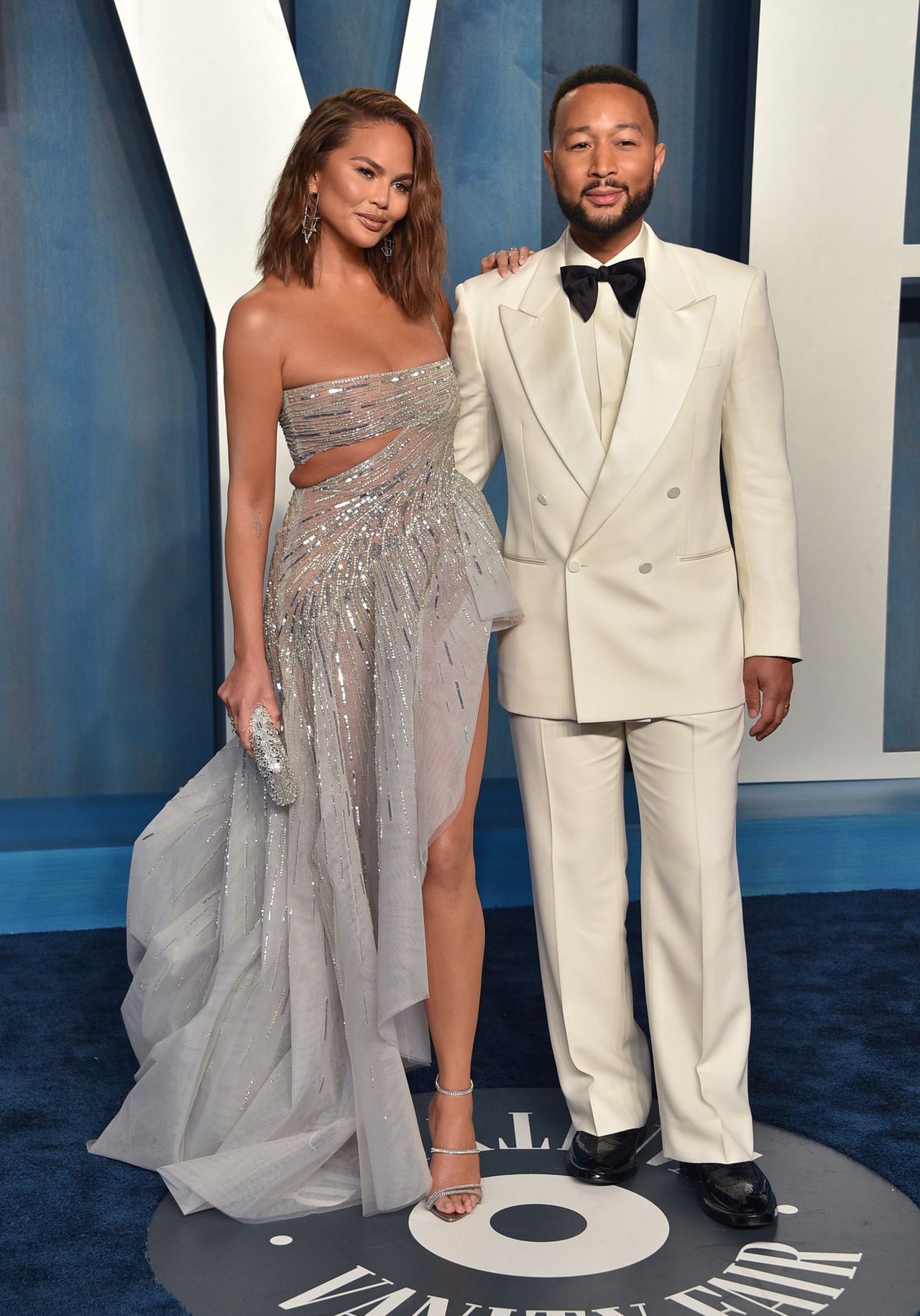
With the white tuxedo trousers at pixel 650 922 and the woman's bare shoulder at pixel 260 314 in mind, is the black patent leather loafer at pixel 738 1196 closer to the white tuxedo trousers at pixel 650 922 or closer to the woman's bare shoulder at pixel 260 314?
the white tuxedo trousers at pixel 650 922

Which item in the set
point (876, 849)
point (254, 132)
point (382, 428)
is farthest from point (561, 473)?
point (876, 849)

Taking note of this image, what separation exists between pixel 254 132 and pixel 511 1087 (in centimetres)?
265

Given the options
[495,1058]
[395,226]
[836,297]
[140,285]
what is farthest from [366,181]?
[836,297]

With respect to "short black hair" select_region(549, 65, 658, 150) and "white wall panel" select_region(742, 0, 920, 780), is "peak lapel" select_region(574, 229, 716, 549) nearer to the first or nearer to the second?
"short black hair" select_region(549, 65, 658, 150)

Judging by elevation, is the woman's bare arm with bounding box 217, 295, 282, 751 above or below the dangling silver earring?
below

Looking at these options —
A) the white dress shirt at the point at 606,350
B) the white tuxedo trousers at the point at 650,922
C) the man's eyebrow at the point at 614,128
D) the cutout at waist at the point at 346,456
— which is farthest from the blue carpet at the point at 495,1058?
the man's eyebrow at the point at 614,128

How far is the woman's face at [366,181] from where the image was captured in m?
2.35

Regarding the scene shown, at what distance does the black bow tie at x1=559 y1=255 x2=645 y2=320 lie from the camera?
2334 mm

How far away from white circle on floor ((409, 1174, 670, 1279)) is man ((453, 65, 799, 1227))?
6 centimetres

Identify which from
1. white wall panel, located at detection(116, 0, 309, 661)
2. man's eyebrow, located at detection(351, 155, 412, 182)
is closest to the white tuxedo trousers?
man's eyebrow, located at detection(351, 155, 412, 182)

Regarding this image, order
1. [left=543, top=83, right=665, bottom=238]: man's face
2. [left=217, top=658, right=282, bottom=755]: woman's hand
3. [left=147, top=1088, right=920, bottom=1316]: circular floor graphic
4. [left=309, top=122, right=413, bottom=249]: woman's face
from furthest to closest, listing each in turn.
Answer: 1. [left=217, top=658, right=282, bottom=755]: woman's hand
2. [left=309, top=122, right=413, bottom=249]: woman's face
3. [left=543, top=83, right=665, bottom=238]: man's face
4. [left=147, top=1088, right=920, bottom=1316]: circular floor graphic

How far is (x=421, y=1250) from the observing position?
2.29 meters

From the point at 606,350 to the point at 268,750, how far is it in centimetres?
88

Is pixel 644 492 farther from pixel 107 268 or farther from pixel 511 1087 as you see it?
pixel 107 268
